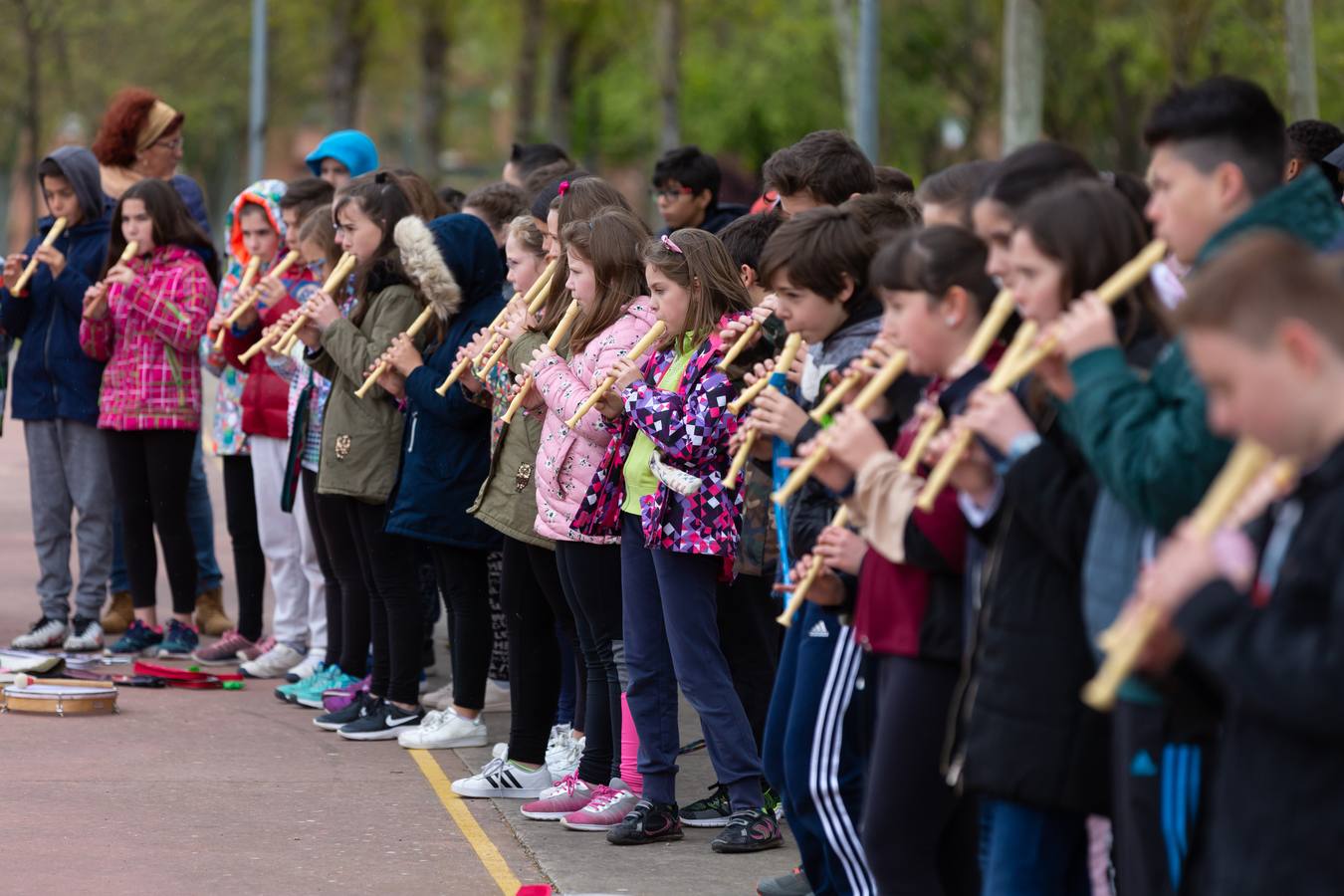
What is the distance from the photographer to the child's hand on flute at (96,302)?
8.23 m

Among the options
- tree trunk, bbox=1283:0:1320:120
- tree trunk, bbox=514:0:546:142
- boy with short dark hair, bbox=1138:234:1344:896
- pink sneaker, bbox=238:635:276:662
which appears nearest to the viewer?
boy with short dark hair, bbox=1138:234:1344:896

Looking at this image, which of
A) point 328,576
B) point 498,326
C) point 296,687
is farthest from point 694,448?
point 296,687

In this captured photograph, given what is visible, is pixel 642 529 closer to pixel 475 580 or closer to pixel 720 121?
pixel 475 580

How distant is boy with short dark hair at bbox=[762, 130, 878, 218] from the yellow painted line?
2.15 m

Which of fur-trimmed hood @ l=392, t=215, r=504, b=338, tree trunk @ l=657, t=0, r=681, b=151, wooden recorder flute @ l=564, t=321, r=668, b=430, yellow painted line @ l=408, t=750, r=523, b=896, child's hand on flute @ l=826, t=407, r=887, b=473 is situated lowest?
yellow painted line @ l=408, t=750, r=523, b=896

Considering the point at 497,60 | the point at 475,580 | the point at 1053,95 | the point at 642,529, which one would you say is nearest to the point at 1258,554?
the point at 642,529

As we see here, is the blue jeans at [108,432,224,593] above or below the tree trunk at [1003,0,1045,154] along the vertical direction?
below

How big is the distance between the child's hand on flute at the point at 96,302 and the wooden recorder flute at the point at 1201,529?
20.9ft

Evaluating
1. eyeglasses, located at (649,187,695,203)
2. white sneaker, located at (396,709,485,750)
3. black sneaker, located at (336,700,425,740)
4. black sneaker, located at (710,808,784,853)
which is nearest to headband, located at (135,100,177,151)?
eyeglasses, located at (649,187,695,203)

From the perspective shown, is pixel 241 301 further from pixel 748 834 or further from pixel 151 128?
pixel 748 834

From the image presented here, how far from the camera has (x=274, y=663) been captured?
8336 millimetres

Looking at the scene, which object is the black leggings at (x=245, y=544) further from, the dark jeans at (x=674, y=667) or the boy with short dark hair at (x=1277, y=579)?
the boy with short dark hair at (x=1277, y=579)

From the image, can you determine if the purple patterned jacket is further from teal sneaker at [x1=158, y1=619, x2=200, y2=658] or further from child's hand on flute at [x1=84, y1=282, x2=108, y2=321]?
teal sneaker at [x1=158, y1=619, x2=200, y2=658]

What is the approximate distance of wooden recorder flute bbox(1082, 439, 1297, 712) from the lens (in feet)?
8.89
